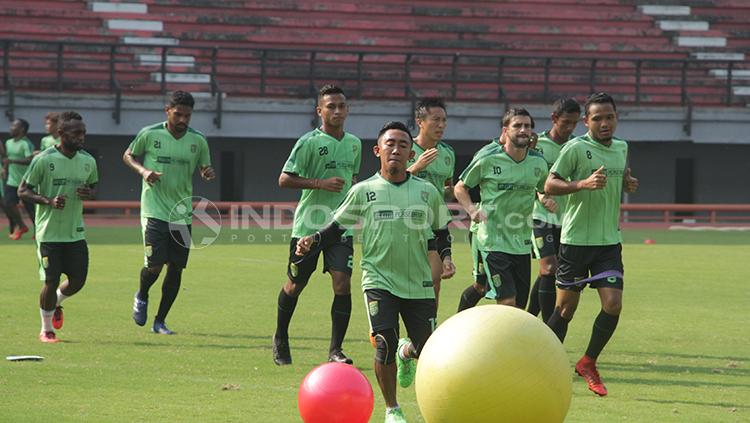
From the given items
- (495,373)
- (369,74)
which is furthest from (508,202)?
(369,74)

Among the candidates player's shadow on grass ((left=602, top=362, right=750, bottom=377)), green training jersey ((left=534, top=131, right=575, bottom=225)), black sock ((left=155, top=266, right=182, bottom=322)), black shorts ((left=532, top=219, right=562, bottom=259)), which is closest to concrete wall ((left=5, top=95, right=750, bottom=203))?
black sock ((left=155, top=266, right=182, bottom=322))

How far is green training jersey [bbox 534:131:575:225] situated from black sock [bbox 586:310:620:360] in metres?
2.35

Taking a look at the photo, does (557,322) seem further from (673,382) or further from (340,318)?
(340,318)

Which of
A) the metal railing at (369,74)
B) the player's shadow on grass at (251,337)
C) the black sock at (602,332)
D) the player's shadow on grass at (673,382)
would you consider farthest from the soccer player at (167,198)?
the metal railing at (369,74)

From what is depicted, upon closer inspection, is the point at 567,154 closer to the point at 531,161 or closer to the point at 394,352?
the point at 531,161

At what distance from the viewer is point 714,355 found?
1170 centimetres

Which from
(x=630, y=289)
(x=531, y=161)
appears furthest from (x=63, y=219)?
(x=630, y=289)

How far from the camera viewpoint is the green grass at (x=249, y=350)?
8703 mm

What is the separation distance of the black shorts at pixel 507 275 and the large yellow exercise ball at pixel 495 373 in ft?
9.79

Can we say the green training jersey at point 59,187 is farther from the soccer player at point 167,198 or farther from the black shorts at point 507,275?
the black shorts at point 507,275

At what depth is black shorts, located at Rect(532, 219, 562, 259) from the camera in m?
12.2

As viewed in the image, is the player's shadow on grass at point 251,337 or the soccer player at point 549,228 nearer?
the soccer player at point 549,228

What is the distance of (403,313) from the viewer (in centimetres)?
862

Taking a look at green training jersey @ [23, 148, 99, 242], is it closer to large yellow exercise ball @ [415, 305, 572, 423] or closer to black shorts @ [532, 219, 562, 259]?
black shorts @ [532, 219, 562, 259]
